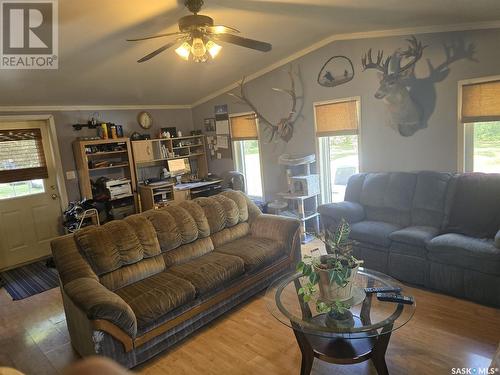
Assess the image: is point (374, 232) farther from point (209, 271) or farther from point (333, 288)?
point (209, 271)

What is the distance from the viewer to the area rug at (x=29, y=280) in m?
3.86

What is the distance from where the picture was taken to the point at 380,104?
4125 millimetres

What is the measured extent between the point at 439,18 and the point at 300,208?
2.65 m

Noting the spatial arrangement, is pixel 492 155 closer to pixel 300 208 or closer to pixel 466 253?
pixel 466 253

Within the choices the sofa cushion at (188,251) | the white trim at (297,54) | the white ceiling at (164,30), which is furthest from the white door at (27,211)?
the sofa cushion at (188,251)

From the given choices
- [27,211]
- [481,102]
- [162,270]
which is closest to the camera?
[162,270]

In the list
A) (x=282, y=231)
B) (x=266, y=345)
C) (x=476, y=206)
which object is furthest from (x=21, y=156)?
(x=476, y=206)

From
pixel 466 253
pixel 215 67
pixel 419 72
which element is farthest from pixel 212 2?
pixel 466 253

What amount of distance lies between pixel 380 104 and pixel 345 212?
4.75ft

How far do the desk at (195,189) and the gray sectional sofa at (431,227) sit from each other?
2.57m

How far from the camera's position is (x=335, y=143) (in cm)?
473

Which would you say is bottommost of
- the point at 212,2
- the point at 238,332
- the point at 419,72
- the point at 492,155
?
the point at 238,332

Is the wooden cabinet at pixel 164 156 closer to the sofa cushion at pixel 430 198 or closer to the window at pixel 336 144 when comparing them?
the window at pixel 336 144
